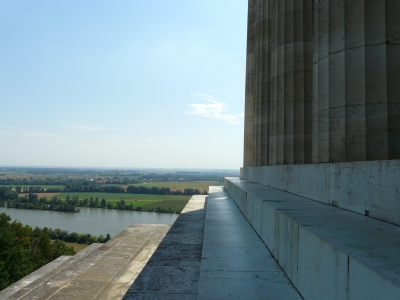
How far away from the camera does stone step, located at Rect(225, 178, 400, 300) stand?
3.46 metres

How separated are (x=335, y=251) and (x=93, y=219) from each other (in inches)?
5635

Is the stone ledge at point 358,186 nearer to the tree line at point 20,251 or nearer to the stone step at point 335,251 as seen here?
the stone step at point 335,251

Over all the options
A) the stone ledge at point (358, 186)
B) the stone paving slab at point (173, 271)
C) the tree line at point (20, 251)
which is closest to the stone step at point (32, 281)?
the stone paving slab at point (173, 271)

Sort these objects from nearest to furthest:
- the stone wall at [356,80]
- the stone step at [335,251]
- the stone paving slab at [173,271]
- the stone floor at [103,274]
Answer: the stone step at [335,251], the stone paving slab at [173,271], the stone wall at [356,80], the stone floor at [103,274]

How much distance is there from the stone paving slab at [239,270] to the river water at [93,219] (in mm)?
100245

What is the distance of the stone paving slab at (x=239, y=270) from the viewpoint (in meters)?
5.75

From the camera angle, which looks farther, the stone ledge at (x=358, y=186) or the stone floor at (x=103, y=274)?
the stone floor at (x=103, y=274)

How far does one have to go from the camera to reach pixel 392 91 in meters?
8.70

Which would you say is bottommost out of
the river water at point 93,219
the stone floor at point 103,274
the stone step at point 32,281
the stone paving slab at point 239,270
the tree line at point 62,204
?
the river water at point 93,219

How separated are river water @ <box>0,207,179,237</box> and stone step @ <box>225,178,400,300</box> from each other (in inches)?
4052

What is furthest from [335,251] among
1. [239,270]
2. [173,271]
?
[173,271]

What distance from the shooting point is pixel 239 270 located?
22.4ft

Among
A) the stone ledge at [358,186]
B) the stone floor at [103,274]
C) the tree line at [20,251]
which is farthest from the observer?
the tree line at [20,251]

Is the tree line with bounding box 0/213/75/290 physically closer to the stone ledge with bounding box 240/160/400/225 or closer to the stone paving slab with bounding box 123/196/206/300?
the stone paving slab with bounding box 123/196/206/300
